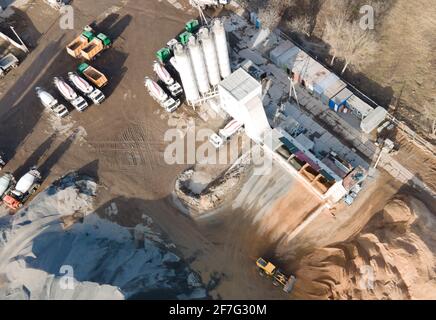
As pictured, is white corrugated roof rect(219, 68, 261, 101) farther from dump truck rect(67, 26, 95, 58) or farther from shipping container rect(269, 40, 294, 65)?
dump truck rect(67, 26, 95, 58)

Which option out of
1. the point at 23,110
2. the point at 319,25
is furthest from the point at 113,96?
the point at 319,25

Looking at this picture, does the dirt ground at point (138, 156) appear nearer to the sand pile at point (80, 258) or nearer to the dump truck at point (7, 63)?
the dump truck at point (7, 63)

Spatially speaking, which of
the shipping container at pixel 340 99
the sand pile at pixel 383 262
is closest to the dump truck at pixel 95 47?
the shipping container at pixel 340 99

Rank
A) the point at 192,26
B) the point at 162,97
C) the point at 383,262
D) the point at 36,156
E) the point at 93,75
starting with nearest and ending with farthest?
the point at 383,262 → the point at 36,156 → the point at 162,97 → the point at 93,75 → the point at 192,26

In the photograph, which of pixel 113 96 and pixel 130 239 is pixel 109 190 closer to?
pixel 130 239

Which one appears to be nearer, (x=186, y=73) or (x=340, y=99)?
(x=186, y=73)

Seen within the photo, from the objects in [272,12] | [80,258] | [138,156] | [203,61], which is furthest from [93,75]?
[272,12]

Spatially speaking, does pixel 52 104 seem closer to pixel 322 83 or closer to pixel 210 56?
pixel 210 56

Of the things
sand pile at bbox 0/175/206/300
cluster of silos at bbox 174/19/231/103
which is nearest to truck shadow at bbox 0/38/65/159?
sand pile at bbox 0/175/206/300
